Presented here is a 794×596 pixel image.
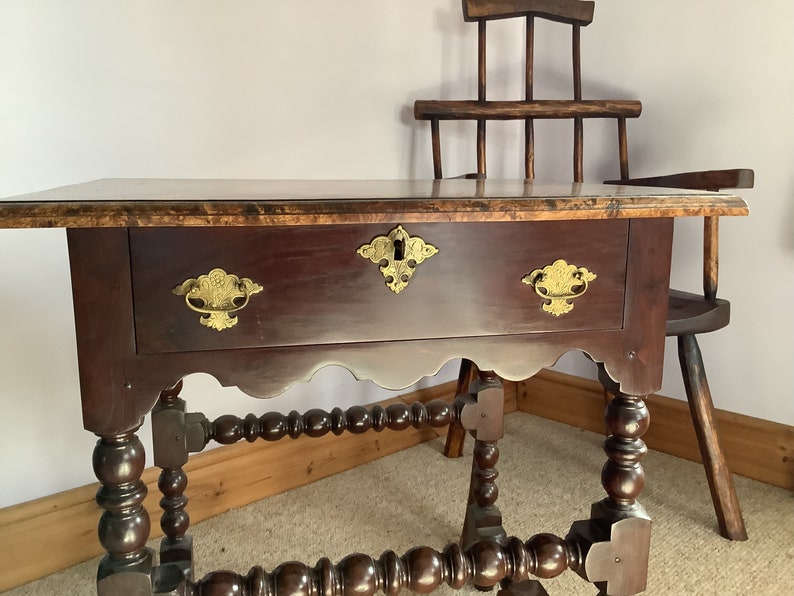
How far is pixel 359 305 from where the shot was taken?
0.70 m

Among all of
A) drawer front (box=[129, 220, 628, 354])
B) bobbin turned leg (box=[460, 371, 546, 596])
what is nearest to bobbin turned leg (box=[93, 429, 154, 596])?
drawer front (box=[129, 220, 628, 354])

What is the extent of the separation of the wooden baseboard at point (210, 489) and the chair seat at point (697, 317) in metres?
0.70

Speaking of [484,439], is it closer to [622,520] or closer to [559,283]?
[622,520]

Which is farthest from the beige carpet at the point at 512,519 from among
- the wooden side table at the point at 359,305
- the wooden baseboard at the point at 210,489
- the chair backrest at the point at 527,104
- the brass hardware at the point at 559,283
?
the chair backrest at the point at 527,104

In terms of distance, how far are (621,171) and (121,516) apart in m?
1.20

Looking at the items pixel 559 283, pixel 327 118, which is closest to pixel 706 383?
pixel 559 283

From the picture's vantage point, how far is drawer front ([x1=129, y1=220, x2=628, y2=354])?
649 mm

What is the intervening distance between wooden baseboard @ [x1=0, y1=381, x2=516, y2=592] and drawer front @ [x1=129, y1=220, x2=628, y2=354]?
0.62 metres

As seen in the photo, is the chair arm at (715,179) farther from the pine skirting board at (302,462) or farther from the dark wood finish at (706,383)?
the pine skirting board at (302,462)

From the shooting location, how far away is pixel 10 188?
994mm

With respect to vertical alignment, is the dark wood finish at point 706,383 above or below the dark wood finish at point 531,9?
below

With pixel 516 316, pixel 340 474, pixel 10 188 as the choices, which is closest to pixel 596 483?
pixel 340 474

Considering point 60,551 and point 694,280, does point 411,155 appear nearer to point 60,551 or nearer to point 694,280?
point 694,280

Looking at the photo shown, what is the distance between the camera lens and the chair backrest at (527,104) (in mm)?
1392
